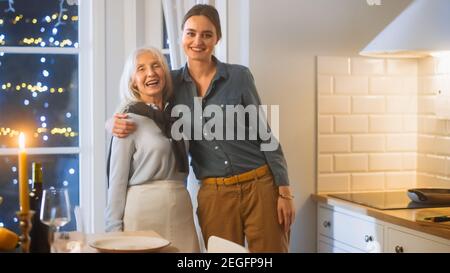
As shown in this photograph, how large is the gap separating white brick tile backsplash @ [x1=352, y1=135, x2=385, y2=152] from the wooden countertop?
1.13 ft

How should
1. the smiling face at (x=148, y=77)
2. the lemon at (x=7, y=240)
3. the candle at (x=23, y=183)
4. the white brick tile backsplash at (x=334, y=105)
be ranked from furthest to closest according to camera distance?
the white brick tile backsplash at (x=334, y=105)
the smiling face at (x=148, y=77)
the lemon at (x=7, y=240)
the candle at (x=23, y=183)

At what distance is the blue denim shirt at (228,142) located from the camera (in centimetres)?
312

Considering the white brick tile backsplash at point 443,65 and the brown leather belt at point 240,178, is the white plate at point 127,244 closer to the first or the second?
the brown leather belt at point 240,178

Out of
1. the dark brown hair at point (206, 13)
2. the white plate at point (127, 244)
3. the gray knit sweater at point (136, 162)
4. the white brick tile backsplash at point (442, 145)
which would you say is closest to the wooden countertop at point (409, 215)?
the white brick tile backsplash at point (442, 145)

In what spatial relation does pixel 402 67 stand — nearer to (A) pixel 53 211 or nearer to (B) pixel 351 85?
(B) pixel 351 85

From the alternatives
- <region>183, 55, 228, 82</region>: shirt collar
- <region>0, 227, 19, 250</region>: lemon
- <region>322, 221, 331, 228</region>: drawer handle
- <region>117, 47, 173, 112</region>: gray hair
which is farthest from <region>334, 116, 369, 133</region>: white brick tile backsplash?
<region>0, 227, 19, 250</region>: lemon

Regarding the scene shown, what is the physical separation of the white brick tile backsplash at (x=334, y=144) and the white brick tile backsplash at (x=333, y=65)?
1.01 feet

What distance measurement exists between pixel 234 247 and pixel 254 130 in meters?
1.14

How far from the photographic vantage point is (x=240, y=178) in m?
3.10

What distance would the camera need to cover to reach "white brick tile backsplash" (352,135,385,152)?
11.8 ft

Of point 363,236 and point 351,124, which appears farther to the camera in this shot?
point 351,124

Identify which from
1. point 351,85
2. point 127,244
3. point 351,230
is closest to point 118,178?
→ point 127,244

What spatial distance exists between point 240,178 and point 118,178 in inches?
19.9

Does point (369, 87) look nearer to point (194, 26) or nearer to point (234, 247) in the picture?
point (194, 26)
